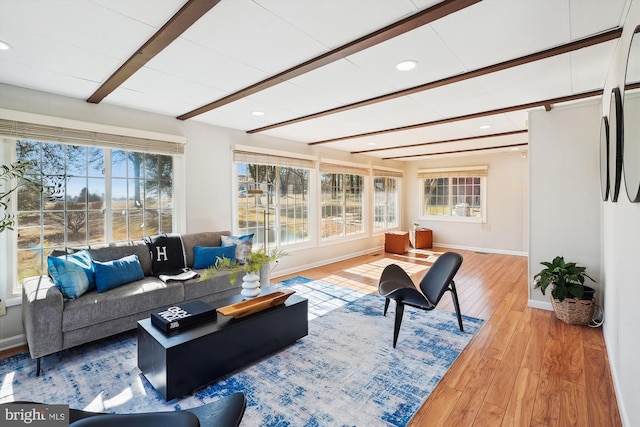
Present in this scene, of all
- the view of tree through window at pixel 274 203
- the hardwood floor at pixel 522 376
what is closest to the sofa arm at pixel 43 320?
the view of tree through window at pixel 274 203

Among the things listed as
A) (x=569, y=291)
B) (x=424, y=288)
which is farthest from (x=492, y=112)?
(x=424, y=288)

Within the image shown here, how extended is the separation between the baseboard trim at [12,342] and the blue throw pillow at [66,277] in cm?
78

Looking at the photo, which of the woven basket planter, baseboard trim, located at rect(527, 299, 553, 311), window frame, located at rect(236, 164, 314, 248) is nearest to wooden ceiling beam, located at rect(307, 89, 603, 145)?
window frame, located at rect(236, 164, 314, 248)

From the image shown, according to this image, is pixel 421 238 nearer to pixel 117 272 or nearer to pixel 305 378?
pixel 305 378

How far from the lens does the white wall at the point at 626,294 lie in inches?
59.7

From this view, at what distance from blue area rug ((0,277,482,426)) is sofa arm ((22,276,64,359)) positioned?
19cm

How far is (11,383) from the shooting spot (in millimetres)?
2219

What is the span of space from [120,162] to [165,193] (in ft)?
1.99

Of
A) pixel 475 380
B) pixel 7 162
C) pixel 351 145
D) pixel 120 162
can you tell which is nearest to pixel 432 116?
pixel 351 145

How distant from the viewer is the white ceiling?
1.70 metres

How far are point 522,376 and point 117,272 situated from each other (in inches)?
140

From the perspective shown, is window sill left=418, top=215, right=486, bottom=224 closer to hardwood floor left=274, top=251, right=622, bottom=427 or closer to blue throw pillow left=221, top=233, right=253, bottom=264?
hardwood floor left=274, top=251, right=622, bottom=427

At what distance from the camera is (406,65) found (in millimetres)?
2381

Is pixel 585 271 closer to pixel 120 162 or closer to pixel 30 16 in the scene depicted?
pixel 30 16
